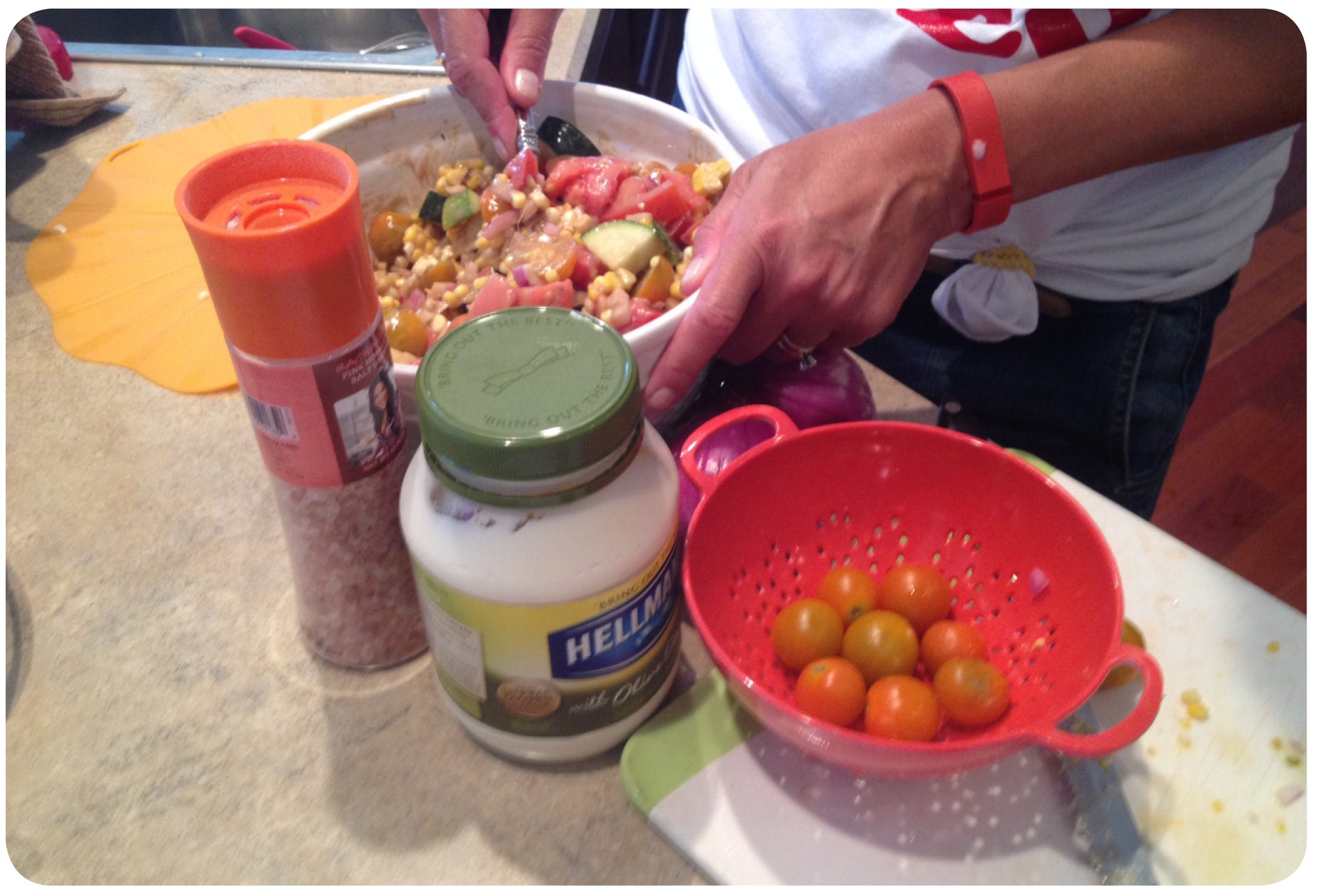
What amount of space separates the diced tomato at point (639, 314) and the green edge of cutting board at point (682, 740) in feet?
→ 0.96

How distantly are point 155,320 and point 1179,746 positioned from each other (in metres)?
1.07

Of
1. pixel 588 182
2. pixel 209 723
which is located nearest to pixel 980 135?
pixel 588 182

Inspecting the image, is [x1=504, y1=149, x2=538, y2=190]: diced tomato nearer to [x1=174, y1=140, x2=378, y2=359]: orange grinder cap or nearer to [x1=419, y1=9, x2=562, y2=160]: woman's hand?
[x1=419, y1=9, x2=562, y2=160]: woman's hand

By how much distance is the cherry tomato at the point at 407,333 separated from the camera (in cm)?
76

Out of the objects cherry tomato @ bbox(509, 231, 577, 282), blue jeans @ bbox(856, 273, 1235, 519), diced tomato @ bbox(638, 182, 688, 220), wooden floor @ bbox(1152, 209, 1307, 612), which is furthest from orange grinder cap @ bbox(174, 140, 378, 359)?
wooden floor @ bbox(1152, 209, 1307, 612)

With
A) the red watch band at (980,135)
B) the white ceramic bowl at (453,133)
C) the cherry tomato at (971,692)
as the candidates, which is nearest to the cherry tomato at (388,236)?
the white ceramic bowl at (453,133)

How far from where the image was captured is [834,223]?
789 mm

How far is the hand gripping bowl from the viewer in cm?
63

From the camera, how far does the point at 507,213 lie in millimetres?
891

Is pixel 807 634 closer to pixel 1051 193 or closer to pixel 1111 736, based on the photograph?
pixel 1111 736

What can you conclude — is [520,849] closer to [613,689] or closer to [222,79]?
[613,689]

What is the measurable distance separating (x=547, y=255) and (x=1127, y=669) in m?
0.57

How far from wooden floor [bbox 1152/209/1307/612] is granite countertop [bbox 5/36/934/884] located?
1525mm

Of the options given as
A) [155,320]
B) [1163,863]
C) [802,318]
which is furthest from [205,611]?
[1163,863]
